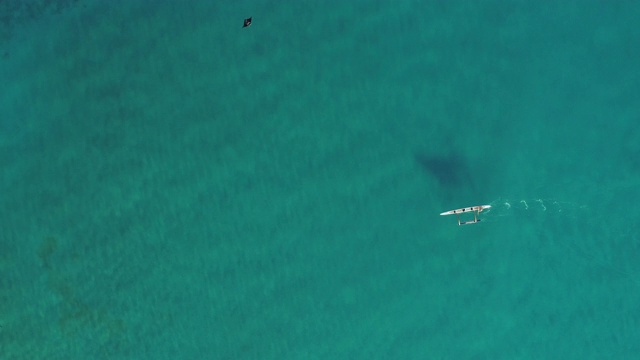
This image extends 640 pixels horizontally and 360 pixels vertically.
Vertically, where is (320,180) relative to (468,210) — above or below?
above

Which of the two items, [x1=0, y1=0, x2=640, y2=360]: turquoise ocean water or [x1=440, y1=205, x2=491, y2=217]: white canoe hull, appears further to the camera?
[x1=440, y1=205, x2=491, y2=217]: white canoe hull

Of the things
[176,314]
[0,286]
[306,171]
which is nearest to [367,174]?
[306,171]

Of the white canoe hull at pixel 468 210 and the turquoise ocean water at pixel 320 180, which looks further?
the white canoe hull at pixel 468 210

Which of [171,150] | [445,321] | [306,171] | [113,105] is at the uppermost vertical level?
[113,105]

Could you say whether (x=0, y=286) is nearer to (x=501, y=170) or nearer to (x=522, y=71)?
(x=501, y=170)

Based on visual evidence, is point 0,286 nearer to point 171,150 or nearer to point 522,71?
point 171,150

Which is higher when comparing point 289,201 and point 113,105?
point 113,105
